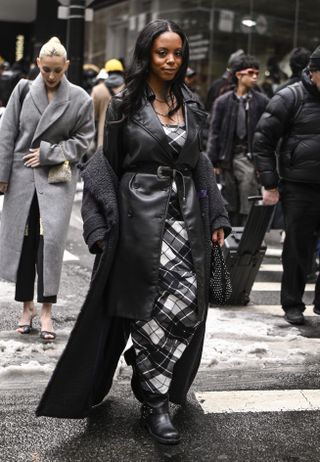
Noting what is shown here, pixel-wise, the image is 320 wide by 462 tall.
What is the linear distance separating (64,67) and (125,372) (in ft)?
6.72

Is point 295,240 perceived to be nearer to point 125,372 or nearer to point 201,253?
point 125,372

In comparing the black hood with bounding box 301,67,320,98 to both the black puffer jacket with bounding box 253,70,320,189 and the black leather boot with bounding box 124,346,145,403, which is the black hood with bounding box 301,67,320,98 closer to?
the black puffer jacket with bounding box 253,70,320,189

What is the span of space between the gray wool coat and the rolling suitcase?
1.56 m

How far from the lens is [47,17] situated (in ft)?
69.8

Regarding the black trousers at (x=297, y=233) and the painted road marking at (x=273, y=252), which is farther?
the painted road marking at (x=273, y=252)

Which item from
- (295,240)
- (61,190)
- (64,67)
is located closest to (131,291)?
(61,190)

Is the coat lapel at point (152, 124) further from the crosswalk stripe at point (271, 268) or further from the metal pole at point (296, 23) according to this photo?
the metal pole at point (296, 23)

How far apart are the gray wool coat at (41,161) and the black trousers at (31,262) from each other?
0.06 metres

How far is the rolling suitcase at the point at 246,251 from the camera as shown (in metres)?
6.43

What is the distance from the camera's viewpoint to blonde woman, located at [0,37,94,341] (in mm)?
5422

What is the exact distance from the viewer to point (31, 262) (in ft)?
18.6

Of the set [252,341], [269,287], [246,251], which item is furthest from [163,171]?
[269,287]

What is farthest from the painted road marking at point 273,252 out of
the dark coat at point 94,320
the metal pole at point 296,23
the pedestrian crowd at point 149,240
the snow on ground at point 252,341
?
the metal pole at point 296,23

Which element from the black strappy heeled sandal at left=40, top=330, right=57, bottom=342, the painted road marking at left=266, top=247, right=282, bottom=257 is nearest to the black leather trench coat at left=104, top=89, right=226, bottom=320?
the black strappy heeled sandal at left=40, top=330, right=57, bottom=342
